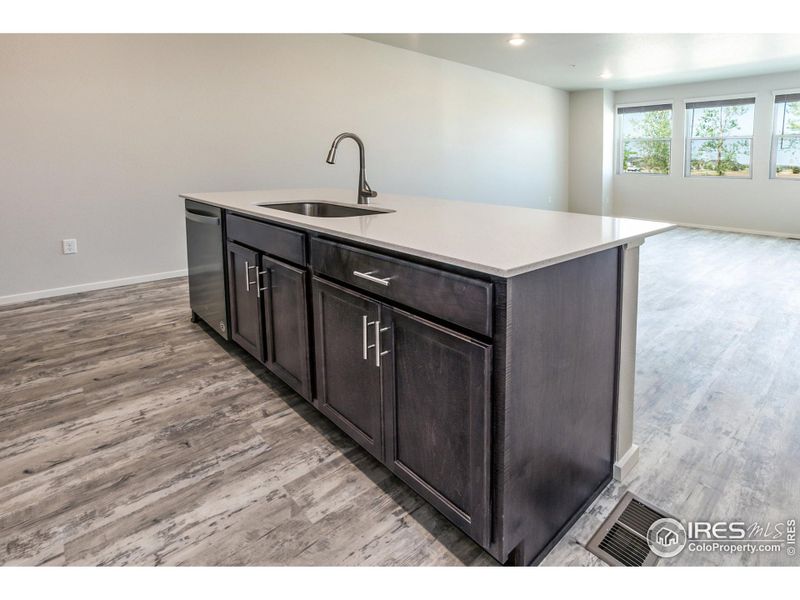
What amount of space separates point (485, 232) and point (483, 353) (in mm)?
524

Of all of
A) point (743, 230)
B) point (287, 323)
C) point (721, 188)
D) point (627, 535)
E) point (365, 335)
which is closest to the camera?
point (627, 535)

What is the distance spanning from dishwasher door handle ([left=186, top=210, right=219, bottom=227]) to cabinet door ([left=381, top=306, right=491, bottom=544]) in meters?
1.61

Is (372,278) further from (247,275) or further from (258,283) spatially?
(247,275)

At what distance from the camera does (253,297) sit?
8.00 feet

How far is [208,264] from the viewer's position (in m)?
2.93

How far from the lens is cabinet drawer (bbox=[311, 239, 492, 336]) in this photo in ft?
3.94

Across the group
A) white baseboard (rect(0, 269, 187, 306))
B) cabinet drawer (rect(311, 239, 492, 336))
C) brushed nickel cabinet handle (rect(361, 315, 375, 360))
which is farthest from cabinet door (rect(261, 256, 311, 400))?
white baseboard (rect(0, 269, 187, 306))

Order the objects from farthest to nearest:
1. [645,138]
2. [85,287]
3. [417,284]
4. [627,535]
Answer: [645,138] → [85,287] → [627,535] → [417,284]

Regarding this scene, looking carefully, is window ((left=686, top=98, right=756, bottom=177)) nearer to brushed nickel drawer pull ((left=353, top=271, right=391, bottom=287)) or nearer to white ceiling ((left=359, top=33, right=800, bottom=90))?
white ceiling ((left=359, top=33, right=800, bottom=90))

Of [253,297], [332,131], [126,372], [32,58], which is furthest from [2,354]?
[332,131]

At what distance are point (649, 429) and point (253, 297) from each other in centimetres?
178

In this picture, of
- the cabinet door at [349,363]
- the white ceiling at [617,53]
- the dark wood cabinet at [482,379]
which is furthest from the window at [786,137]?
the cabinet door at [349,363]

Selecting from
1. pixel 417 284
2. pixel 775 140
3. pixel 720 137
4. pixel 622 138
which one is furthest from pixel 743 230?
pixel 417 284
